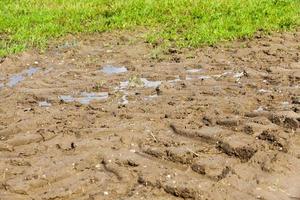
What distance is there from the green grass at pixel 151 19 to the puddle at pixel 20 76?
3.84 ft

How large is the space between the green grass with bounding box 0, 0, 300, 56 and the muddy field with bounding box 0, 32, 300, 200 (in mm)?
1044

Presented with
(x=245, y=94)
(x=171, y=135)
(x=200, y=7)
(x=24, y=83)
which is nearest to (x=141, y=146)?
(x=171, y=135)

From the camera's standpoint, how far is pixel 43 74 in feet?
31.0

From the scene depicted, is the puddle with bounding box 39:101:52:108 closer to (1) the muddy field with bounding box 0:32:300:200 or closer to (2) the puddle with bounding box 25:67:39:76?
(1) the muddy field with bounding box 0:32:300:200

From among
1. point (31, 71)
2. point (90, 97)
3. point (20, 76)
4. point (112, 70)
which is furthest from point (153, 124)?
point (31, 71)

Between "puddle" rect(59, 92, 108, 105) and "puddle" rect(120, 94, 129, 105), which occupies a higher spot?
"puddle" rect(120, 94, 129, 105)

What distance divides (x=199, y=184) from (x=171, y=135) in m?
1.29

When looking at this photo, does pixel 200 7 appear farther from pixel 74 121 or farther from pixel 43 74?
pixel 74 121

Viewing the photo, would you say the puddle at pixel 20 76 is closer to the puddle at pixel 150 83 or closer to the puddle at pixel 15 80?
the puddle at pixel 15 80

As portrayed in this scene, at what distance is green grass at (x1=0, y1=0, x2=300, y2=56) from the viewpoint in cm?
1156

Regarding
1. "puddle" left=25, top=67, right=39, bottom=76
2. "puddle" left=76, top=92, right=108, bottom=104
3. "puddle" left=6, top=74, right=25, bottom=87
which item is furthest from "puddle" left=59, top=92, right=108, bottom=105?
"puddle" left=25, top=67, right=39, bottom=76

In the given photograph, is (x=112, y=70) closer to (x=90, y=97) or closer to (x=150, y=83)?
(x=150, y=83)

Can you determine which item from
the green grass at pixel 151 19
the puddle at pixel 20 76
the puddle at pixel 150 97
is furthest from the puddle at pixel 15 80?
the puddle at pixel 150 97

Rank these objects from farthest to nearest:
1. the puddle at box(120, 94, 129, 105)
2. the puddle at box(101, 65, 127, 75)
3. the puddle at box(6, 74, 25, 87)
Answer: the puddle at box(101, 65, 127, 75)
the puddle at box(6, 74, 25, 87)
the puddle at box(120, 94, 129, 105)
